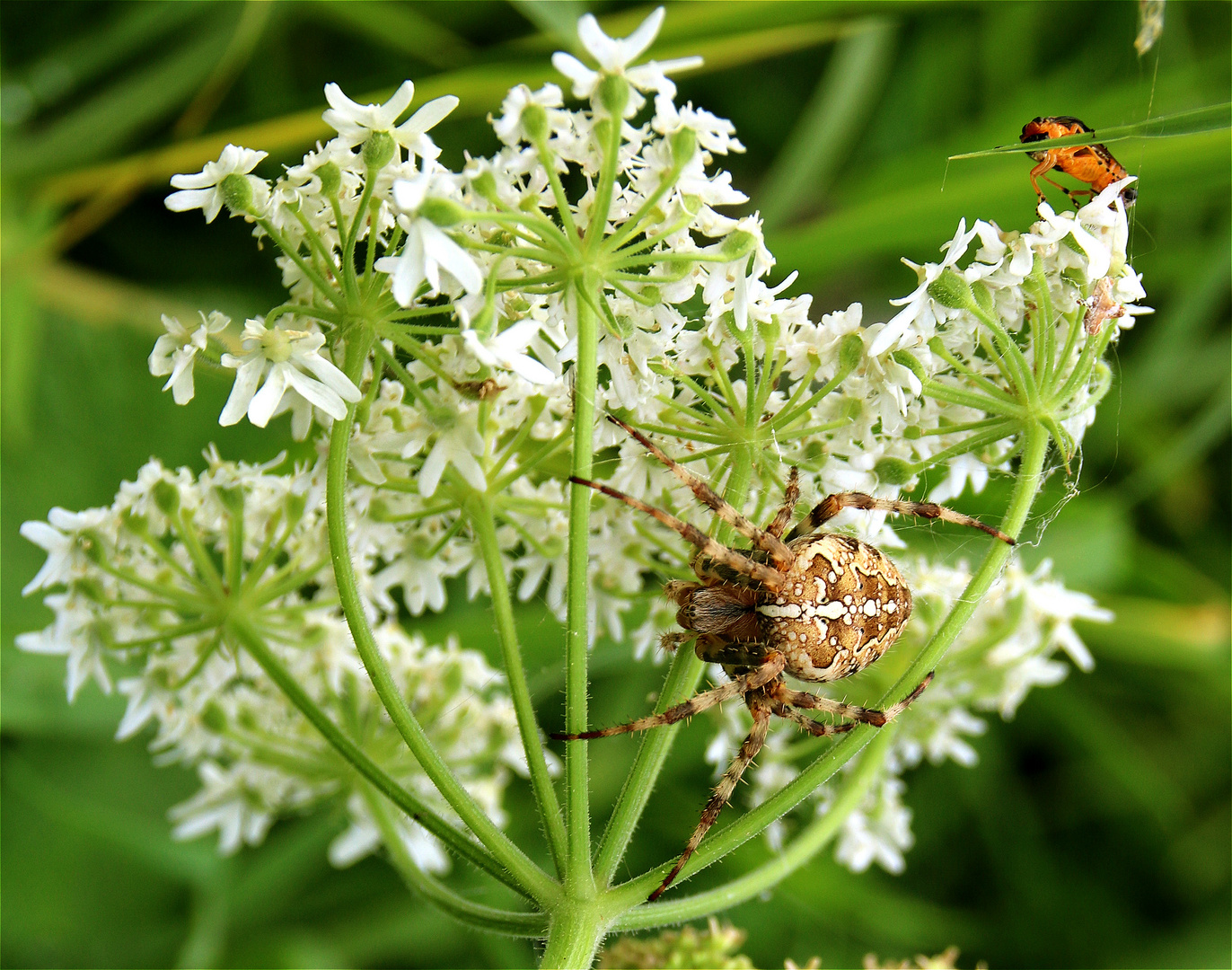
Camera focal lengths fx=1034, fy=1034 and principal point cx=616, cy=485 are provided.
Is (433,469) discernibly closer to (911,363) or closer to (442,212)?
(442,212)

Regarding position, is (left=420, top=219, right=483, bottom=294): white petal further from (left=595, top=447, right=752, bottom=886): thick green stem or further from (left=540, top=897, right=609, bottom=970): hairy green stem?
(left=540, top=897, right=609, bottom=970): hairy green stem

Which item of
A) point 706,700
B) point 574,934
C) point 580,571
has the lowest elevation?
point 574,934

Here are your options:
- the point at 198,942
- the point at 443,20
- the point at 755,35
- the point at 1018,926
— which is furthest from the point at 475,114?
the point at 1018,926

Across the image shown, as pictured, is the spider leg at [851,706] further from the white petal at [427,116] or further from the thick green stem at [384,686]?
the white petal at [427,116]

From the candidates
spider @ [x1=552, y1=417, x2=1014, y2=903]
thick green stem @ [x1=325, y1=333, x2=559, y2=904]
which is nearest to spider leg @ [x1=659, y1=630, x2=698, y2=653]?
spider @ [x1=552, y1=417, x2=1014, y2=903]

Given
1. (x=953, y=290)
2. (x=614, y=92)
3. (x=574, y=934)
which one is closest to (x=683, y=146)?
(x=614, y=92)

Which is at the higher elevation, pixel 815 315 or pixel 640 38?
pixel 815 315

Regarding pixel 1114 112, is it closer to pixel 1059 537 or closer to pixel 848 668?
pixel 1059 537
